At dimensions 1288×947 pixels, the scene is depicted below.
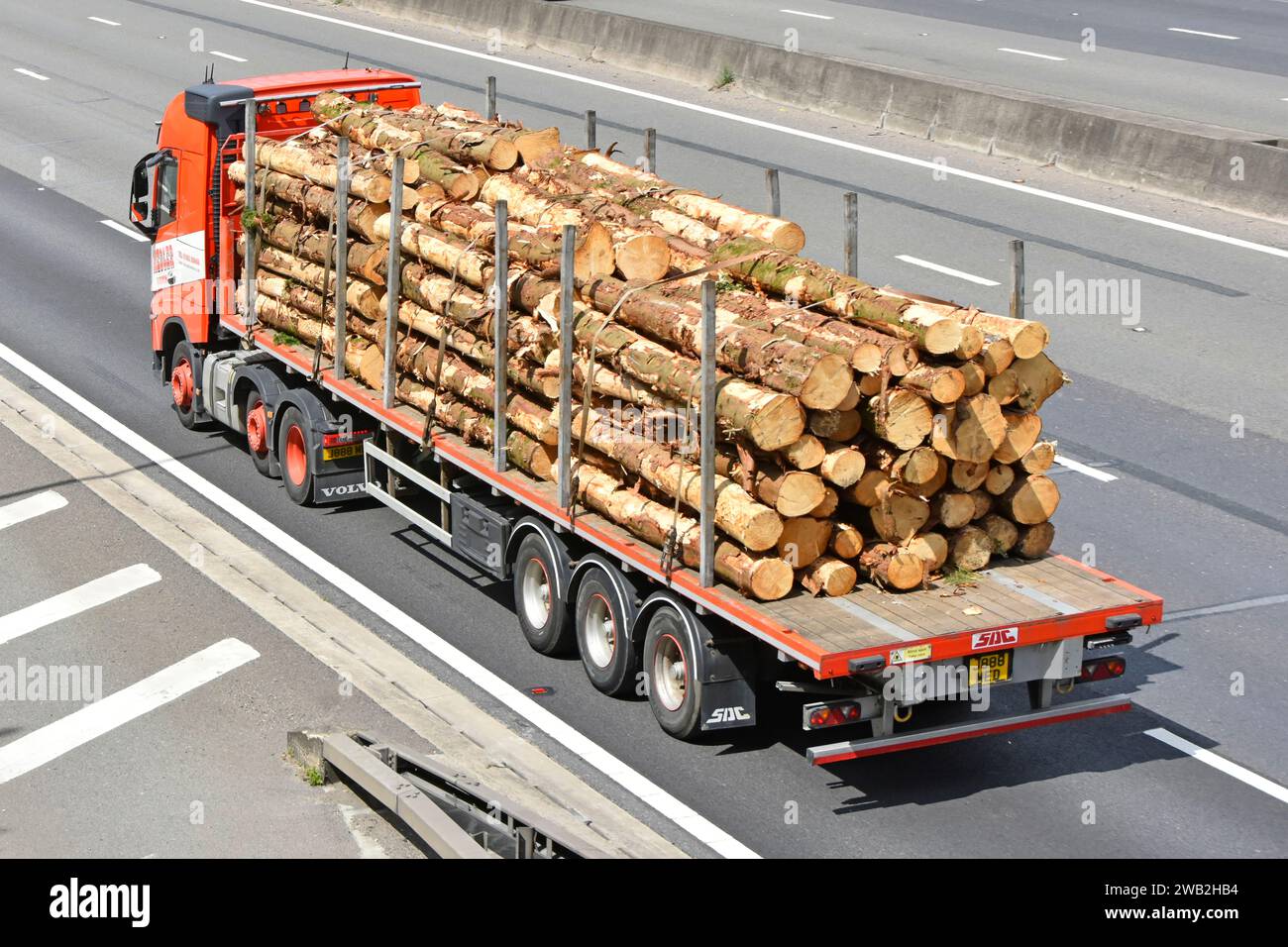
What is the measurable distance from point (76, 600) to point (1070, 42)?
82.0 feet

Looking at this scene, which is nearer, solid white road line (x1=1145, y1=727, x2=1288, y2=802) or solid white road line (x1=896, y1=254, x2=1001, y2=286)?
solid white road line (x1=1145, y1=727, x2=1288, y2=802)

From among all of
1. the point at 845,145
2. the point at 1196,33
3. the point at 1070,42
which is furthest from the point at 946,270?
the point at 1196,33

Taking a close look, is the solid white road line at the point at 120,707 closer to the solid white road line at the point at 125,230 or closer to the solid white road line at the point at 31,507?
the solid white road line at the point at 31,507

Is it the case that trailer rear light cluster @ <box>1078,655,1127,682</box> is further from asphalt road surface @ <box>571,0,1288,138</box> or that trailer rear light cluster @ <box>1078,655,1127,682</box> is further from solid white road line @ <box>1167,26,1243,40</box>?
solid white road line @ <box>1167,26,1243,40</box>

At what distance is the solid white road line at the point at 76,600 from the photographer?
41.6 ft

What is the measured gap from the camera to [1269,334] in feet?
61.4

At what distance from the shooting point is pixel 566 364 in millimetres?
11625

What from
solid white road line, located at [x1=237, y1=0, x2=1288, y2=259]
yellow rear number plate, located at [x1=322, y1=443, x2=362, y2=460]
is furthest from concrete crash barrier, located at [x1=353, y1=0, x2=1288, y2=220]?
yellow rear number plate, located at [x1=322, y1=443, x2=362, y2=460]

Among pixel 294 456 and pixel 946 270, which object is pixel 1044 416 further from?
pixel 294 456

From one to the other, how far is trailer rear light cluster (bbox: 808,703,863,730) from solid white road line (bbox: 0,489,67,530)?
772 cm

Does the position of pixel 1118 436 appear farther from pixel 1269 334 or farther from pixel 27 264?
pixel 27 264

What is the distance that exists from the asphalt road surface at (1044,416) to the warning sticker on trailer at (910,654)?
1.08 m

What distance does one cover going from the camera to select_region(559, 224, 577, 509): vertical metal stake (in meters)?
A: 11.5
